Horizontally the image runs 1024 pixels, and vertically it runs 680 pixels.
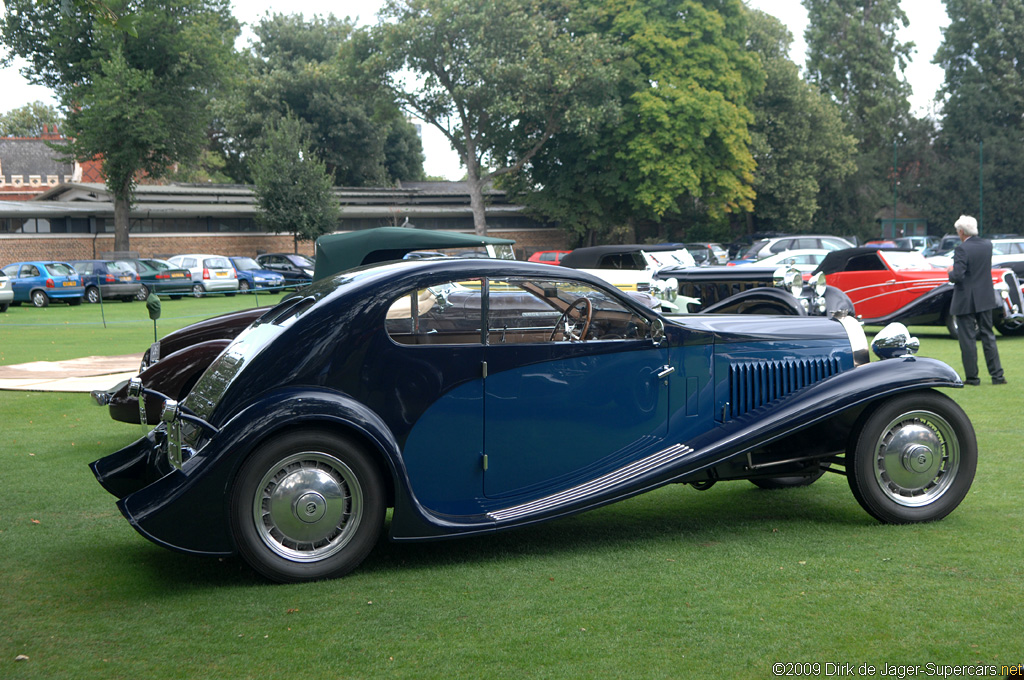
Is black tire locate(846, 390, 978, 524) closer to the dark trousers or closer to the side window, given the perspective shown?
the side window

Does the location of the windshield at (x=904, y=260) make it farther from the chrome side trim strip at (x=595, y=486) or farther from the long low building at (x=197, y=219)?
the long low building at (x=197, y=219)

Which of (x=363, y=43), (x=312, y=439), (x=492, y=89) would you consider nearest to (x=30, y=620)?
(x=312, y=439)

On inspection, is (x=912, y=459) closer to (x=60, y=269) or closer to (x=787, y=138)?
(x=60, y=269)

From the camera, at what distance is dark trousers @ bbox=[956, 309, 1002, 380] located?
410 inches

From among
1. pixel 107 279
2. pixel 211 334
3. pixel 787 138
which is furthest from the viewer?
pixel 787 138

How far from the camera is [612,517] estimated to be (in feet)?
19.1

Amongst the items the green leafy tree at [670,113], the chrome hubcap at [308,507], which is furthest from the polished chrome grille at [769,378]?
the green leafy tree at [670,113]

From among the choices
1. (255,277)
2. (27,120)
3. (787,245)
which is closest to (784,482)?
(787,245)

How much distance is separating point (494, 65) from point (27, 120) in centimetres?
5254

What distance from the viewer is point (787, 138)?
50.6 metres

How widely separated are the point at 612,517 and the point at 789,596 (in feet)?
5.63

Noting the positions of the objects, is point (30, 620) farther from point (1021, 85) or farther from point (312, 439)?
point (1021, 85)

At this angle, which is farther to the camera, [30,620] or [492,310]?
[492,310]

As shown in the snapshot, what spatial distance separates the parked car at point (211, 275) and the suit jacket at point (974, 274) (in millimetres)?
29937
